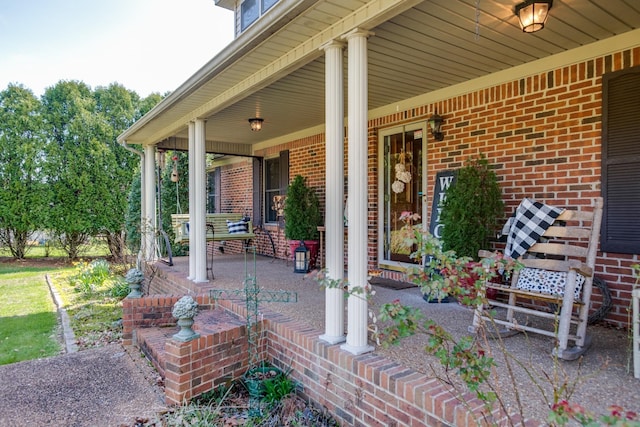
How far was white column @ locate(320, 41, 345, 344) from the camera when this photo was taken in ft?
9.09

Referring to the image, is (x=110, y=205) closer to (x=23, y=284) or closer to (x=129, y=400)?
(x=23, y=284)

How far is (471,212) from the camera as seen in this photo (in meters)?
3.55

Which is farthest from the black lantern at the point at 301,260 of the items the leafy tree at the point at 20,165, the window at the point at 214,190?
the leafy tree at the point at 20,165

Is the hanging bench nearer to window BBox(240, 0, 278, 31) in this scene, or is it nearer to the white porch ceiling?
the white porch ceiling

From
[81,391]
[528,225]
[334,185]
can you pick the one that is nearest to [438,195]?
[528,225]

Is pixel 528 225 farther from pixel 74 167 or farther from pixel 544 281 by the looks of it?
pixel 74 167

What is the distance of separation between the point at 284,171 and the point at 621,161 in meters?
5.25

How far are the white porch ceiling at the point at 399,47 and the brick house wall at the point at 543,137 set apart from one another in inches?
8.8

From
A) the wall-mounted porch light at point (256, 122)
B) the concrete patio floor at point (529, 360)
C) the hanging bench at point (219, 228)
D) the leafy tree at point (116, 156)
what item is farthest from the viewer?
the leafy tree at point (116, 156)

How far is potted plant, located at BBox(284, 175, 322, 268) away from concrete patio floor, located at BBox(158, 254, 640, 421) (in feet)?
4.51

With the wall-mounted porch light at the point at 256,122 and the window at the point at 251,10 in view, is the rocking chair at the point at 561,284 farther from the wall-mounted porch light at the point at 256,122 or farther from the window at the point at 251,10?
the window at the point at 251,10

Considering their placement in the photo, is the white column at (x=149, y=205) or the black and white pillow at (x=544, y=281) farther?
the white column at (x=149, y=205)

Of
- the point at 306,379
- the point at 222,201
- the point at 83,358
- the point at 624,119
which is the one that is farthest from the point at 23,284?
the point at 624,119

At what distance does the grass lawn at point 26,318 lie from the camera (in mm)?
4273
